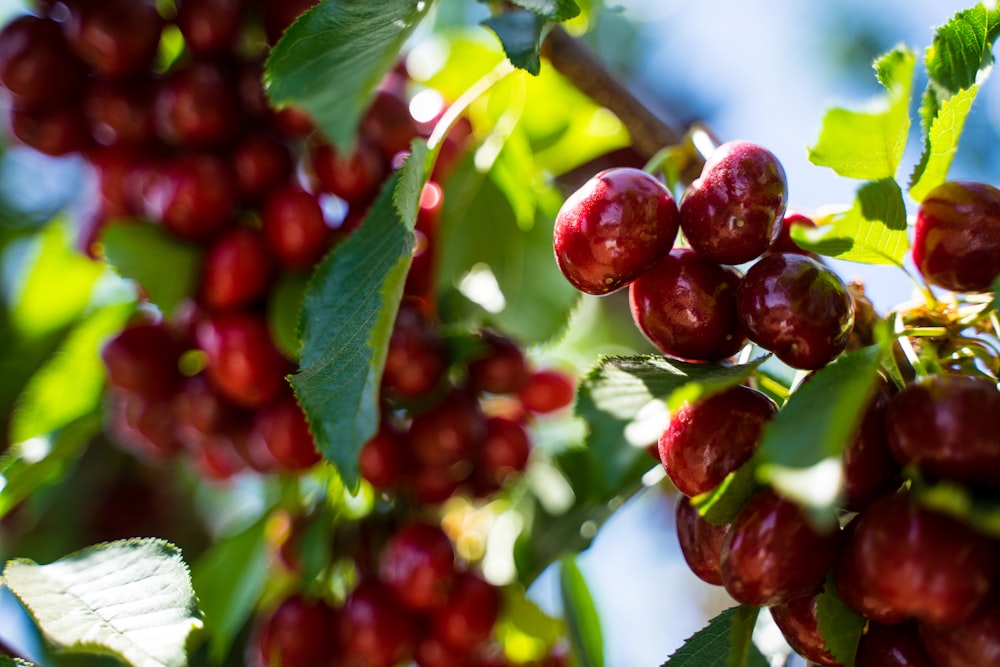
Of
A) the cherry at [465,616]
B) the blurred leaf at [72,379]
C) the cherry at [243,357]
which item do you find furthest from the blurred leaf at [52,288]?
the cherry at [465,616]

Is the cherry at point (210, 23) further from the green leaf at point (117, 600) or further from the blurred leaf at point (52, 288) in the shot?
the green leaf at point (117, 600)

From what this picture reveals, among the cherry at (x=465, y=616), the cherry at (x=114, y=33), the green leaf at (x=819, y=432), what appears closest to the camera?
the green leaf at (x=819, y=432)

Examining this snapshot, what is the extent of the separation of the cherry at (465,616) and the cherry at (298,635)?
0.11 meters

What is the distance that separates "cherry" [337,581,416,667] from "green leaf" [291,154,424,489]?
1.09ft

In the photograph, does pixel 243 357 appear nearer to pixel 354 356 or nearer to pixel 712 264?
pixel 354 356

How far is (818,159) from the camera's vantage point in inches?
21.1

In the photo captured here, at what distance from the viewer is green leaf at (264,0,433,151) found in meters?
0.59

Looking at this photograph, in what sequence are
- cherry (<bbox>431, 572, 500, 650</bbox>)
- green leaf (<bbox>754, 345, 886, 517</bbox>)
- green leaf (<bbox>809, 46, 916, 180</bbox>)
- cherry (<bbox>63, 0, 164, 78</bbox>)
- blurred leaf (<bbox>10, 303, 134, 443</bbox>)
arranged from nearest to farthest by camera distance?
green leaf (<bbox>754, 345, 886, 517</bbox>) < green leaf (<bbox>809, 46, 916, 180</bbox>) < cherry (<bbox>63, 0, 164, 78</bbox>) < cherry (<bbox>431, 572, 500, 650</bbox>) < blurred leaf (<bbox>10, 303, 134, 443</bbox>)

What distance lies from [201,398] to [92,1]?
39 centimetres

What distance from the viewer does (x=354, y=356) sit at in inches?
24.0

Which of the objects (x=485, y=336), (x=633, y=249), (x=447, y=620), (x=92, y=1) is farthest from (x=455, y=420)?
(x=92, y=1)

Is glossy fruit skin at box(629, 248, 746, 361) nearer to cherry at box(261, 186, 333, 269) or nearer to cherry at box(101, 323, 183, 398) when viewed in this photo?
cherry at box(261, 186, 333, 269)

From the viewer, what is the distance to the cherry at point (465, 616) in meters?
0.94

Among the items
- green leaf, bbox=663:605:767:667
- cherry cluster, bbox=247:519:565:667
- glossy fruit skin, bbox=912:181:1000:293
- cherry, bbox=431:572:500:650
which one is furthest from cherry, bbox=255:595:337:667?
glossy fruit skin, bbox=912:181:1000:293
